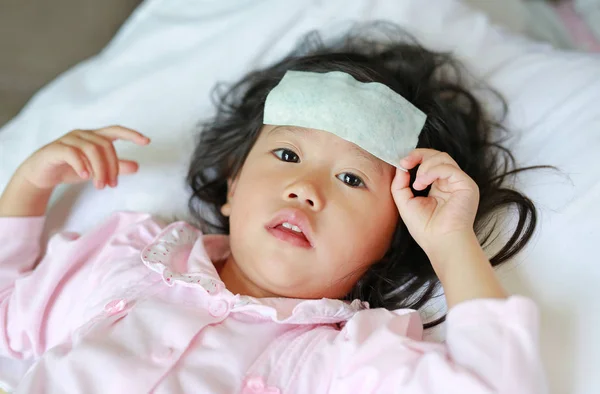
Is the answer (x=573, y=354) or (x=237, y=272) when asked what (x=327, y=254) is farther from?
(x=573, y=354)

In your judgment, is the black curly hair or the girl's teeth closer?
the girl's teeth

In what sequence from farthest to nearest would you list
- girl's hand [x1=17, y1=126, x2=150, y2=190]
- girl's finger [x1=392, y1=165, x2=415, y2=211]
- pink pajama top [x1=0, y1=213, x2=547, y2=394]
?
girl's hand [x1=17, y1=126, x2=150, y2=190]
girl's finger [x1=392, y1=165, x2=415, y2=211]
pink pajama top [x1=0, y1=213, x2=547, y2=394]

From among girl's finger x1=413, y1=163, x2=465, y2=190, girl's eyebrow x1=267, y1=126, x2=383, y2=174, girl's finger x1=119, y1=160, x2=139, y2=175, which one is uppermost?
girl's finger x1=413, y1=163, x2=465, y2=190

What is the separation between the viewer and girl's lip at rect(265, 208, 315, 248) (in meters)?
1.00

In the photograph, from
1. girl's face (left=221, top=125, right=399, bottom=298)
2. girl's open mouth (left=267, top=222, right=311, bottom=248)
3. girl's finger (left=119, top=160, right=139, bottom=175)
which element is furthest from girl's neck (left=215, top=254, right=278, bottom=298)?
girl's finger (left=119, top=160, right=139, bottom=175)

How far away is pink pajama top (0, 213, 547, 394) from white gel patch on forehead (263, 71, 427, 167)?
265 millimetres

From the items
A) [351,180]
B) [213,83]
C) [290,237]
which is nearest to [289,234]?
[290,237]

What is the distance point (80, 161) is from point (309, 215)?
0.44 metres

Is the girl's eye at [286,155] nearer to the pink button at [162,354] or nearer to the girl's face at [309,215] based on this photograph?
the girl's face at [309,215]

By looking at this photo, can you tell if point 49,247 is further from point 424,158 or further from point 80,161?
point 424,158

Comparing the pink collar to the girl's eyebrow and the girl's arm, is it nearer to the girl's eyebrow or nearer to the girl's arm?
the girl's arm

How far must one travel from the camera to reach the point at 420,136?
118 cm

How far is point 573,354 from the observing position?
90 cm

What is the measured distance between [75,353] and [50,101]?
2.31ft
